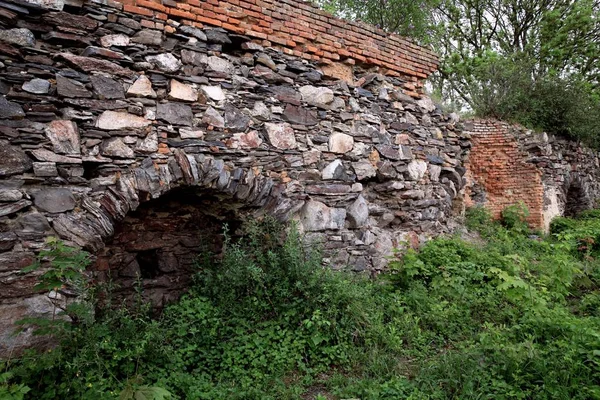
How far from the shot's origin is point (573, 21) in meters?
13.3

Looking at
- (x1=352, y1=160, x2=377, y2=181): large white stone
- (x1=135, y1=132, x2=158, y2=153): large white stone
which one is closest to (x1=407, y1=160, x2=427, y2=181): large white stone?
(x1=352, y1=160, x2=377, y2=181): large white stone

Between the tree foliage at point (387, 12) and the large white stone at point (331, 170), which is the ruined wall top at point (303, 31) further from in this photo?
the tree foliage at point (387, 12)

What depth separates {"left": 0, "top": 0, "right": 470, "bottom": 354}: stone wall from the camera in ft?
10.1

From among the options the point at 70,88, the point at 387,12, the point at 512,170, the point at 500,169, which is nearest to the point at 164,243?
the point at 70,88

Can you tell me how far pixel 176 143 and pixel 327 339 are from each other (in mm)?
2279

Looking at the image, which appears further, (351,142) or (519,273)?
(519,273)

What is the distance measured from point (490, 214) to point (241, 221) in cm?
604

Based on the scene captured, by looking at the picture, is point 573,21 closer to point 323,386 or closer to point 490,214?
point 490,214

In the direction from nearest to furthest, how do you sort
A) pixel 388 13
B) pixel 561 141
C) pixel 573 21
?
pixel 561 141 < pixel 388 13 < pixel 573 21

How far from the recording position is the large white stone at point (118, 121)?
337 cm

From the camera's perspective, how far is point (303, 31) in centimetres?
457

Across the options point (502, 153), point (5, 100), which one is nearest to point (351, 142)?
point (5, 100)

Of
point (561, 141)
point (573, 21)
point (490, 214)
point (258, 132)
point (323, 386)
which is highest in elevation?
point (573, 21)

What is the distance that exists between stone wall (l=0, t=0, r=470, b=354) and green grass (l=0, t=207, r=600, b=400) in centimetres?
48
